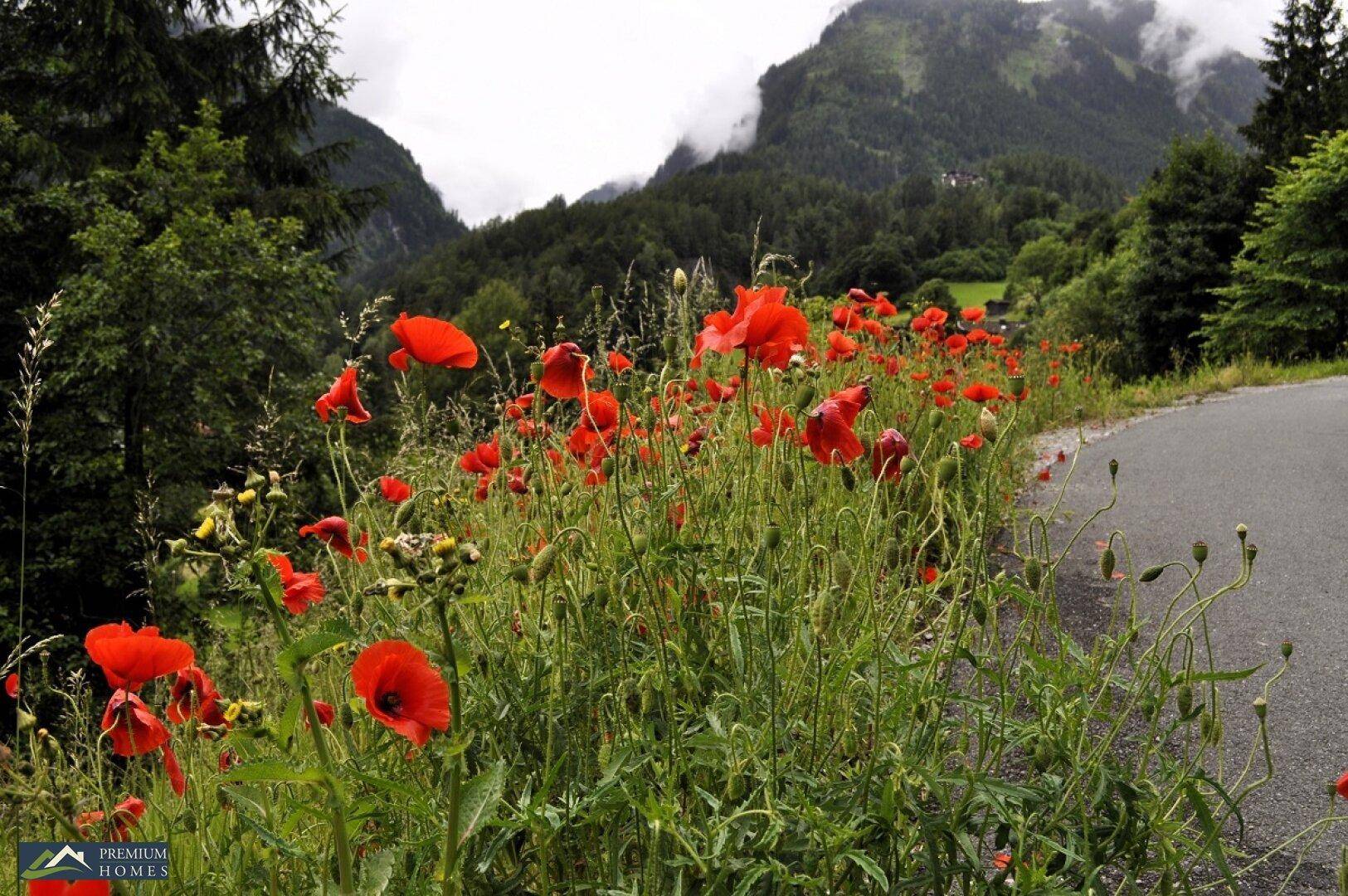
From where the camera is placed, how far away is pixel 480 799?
35.8 inches

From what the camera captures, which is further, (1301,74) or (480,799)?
(1301,74)

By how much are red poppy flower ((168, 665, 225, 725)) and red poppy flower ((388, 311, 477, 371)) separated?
0.65 m

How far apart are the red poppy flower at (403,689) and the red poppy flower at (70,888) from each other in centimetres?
33

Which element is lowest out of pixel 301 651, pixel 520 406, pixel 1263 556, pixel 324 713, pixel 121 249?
pixel 1263 556

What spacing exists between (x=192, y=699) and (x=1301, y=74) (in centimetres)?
2788

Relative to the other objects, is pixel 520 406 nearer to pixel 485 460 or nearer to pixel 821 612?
pixel 485 460

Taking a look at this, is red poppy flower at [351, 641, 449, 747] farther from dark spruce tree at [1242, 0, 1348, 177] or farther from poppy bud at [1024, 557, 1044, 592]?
dark spruce tree at [1242, 0, 1348, 177]

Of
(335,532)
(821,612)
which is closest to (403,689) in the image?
(821,612)

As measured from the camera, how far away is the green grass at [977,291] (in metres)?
52.2

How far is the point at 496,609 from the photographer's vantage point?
152cm

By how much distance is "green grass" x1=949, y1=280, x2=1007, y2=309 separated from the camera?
52.2m

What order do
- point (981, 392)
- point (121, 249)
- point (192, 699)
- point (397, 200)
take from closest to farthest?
1. point (192, 699)
2. point (981, 392)
3. point (121, 249)
4. point (397, 200)

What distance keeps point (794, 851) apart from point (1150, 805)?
61 cm

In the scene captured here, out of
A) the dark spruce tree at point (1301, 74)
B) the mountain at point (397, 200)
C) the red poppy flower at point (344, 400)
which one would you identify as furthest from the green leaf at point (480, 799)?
the mountain at point (397, 200)
